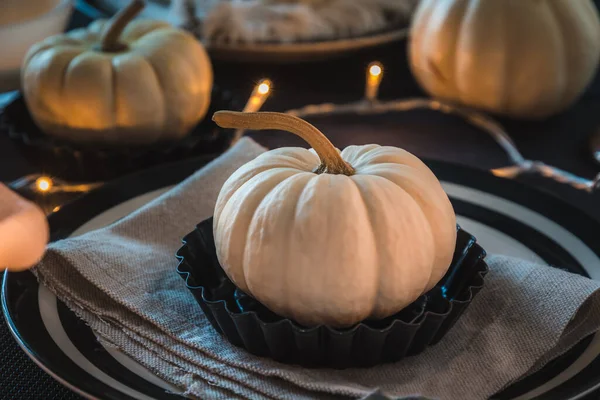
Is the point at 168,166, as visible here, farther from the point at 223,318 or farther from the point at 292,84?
the point at 292,84

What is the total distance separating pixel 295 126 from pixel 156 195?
294mm

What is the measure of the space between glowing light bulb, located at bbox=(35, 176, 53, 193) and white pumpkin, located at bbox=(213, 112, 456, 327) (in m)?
0.39

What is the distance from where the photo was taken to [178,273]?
2.25 feet

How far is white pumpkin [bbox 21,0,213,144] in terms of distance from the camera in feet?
3.27

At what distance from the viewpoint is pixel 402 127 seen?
119cm

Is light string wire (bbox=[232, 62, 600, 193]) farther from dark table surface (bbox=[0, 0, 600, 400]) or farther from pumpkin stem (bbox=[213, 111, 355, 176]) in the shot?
pumpkin stem (bbox=[213, 111, 355, 176])

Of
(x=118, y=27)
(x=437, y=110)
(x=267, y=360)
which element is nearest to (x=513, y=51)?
(x=437, y=110)

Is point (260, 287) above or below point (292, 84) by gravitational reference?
above

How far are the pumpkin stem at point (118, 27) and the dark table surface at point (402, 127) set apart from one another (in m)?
0.21

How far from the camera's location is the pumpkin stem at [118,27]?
1.01 meters

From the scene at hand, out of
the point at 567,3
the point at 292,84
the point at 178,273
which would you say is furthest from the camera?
the point at 292,84

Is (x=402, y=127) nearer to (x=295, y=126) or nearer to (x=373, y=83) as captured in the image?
(x=373, y=83)

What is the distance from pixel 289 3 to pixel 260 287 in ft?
2.73

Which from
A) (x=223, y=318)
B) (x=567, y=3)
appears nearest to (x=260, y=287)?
(x=223, y=318)
